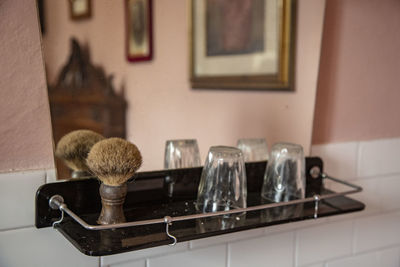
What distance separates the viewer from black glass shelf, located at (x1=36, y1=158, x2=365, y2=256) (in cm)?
63

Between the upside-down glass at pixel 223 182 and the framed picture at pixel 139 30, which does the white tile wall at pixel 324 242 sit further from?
the framed picture at pixel 139 30

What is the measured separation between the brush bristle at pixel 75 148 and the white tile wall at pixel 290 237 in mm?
40

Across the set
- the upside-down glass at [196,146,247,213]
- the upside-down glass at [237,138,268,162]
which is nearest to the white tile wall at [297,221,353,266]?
the upside-down glass at [237,138,268,162]

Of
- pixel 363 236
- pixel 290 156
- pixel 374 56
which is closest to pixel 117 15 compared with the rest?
pixel 290 156

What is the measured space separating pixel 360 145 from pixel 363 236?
0.24 metres

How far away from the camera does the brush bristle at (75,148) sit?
71 centimetres

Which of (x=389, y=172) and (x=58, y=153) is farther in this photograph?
(x=389, y=172)

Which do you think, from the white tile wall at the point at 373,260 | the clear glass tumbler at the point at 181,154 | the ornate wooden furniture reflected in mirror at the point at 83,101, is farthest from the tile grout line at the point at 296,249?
the ornate wooden furniture reflected in mirror at the point at 83,101

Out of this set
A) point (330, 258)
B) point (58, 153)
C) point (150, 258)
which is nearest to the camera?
point (58, 153)

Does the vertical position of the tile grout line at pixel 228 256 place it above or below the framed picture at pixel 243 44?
below

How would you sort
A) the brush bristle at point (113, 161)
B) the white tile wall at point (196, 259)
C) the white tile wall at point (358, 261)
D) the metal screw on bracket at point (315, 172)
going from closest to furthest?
1. the brush bristle at point (113, 161)
2. the white tile wall at point (196, 259)
3. the metal screw on bracket at point (315, 172)
4. the white tile wall at point (358, 261)

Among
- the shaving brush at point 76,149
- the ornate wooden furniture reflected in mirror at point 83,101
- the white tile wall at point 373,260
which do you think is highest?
the ornate wooden furniture reflected in mirror at point 83,101

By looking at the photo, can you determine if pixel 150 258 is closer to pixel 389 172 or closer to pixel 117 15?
pixel 117 15

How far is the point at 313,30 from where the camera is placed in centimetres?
97
